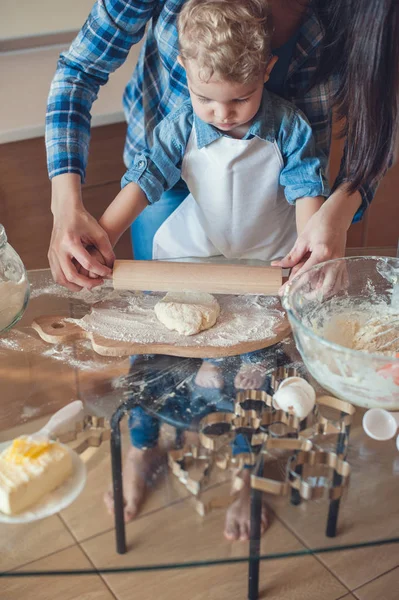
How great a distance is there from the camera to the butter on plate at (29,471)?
2.34ft

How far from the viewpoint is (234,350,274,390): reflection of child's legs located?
91 cm

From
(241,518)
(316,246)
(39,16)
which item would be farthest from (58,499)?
(39,16)

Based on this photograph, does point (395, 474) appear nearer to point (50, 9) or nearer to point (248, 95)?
point (248, 95)

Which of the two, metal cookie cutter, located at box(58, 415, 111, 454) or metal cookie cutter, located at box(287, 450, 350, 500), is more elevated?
metal cookie cutter, located at box(58, 415, 111, 454)

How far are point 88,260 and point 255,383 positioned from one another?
32cm

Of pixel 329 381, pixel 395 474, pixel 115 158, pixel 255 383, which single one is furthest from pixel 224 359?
pixel 115 158

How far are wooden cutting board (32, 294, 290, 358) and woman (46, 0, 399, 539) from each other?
7cm

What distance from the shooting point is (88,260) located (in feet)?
3.34

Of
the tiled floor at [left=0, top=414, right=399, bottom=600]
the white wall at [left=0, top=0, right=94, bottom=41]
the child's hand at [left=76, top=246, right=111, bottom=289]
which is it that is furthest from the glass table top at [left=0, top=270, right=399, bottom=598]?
the white wall at [left=0, top=0, right=94, bottom=41]

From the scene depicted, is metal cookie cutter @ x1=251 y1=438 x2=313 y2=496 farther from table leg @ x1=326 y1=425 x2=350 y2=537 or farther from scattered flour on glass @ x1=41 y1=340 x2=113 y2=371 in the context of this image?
scattered flour on glass @ x1=41 y1=340 x2=113 y2=371

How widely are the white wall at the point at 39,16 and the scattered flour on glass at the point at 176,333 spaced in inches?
44.1

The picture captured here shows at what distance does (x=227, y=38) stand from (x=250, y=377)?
19.5 inches

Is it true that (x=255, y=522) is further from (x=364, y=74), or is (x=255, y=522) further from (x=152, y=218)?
(x=152, y=218)

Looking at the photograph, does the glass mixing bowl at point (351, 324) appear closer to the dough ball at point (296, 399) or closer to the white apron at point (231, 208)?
the dough ball at point (296, 399)
